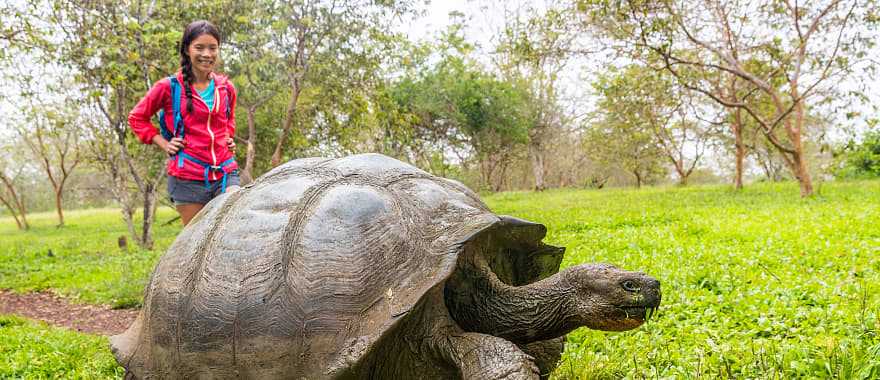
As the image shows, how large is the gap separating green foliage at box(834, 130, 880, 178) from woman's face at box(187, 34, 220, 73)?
1856 cm

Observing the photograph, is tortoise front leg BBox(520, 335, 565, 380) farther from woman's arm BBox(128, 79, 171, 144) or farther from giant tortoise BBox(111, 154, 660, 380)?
woman's arm BBox(128, 79, 171, 144)

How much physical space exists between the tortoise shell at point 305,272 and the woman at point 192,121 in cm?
109

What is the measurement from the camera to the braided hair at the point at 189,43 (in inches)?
129

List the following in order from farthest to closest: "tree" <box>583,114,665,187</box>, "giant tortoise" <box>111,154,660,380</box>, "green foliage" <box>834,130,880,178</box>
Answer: "tree" <box>583,114,665,187</box> < "green foliage" <box>834,130,880,178</box> < "giant tortoise" <box>111,154,660,380</box>

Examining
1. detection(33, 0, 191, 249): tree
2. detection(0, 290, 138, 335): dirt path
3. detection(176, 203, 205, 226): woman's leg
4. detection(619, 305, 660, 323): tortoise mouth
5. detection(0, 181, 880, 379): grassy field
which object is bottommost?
detection(0, 290, 138, 335): dirt path

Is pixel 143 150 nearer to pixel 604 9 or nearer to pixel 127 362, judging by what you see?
pixel 604 9

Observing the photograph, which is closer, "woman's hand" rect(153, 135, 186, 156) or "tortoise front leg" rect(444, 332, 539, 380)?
"tortoise front leg" rect(444, 332, 539, 380)

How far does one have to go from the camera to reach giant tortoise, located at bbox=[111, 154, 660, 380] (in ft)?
6.20

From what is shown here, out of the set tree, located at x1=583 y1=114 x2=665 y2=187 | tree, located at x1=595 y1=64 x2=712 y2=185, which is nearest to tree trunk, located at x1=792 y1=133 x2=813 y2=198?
tree, located at x1=595 y1=64 x2=712 y2=185

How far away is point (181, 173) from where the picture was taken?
11.0 ft

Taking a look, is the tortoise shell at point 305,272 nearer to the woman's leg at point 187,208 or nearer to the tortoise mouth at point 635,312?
the tortoise mouth at point 635,312

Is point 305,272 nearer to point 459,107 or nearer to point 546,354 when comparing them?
point 546,354

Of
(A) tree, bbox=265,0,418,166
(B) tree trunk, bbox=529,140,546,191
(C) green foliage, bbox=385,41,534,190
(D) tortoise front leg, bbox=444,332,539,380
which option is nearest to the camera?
(D) tortoise front leg, bbox=444,332,539,380

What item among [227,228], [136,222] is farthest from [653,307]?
[136,222]
